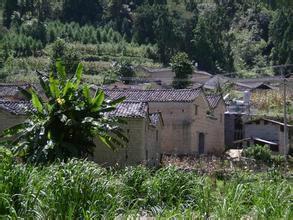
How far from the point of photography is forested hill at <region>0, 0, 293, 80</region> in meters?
86.1

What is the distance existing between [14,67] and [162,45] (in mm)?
23854

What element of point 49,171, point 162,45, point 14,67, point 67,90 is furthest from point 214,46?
point 49,171

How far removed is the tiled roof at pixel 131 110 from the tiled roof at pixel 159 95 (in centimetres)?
1021

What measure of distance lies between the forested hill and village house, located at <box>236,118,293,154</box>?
26.4m

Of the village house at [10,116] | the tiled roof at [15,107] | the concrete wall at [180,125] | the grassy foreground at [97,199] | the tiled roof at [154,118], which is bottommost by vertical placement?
the concrete wall at [180,125]

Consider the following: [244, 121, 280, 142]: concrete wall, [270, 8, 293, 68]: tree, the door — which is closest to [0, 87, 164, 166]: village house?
the door

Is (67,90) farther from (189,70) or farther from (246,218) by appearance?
(189,70)

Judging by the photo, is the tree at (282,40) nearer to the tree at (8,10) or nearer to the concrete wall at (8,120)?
the tree at (8,10)

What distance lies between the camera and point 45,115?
66.4ft

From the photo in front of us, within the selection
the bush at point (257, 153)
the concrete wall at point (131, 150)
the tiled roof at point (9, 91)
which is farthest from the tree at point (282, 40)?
the concrete wall at point (131, 150)

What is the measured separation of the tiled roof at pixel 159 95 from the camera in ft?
125

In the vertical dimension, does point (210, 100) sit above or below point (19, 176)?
below

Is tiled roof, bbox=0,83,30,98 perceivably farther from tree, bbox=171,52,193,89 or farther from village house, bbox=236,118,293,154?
tree, bbox=171,52,193,89

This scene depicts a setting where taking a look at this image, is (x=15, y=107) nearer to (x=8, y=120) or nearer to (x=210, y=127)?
(x=8, y=120)
